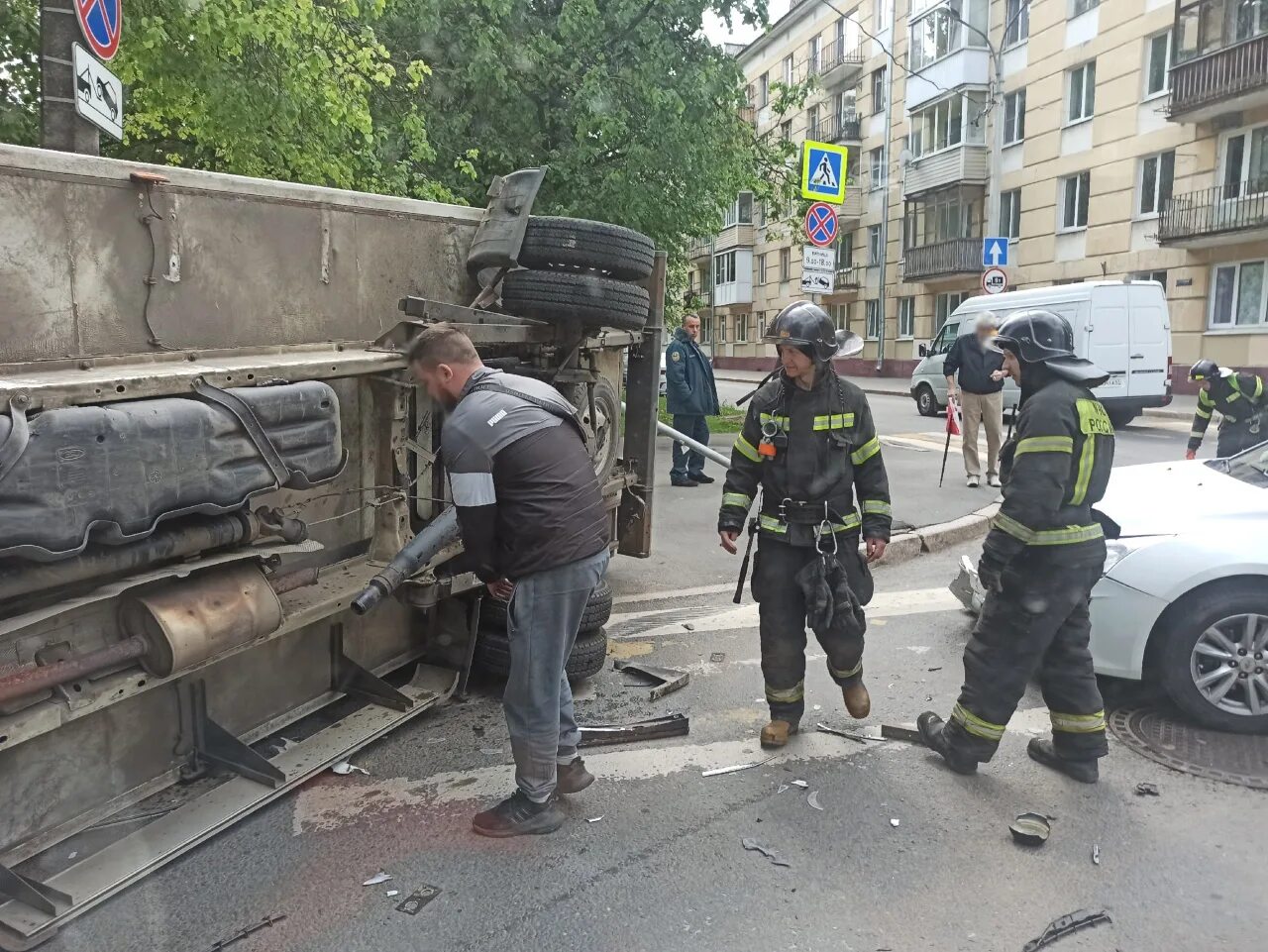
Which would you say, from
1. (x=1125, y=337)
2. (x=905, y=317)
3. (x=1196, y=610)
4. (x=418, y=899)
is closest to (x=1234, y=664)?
(x=1196, y=610)

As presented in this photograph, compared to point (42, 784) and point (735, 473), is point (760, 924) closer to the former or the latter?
point (735, 473)

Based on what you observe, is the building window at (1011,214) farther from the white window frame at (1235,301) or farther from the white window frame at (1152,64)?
the white window frame at (1235,301)

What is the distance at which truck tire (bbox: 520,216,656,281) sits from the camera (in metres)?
4.32

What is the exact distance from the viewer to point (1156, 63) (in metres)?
22.4

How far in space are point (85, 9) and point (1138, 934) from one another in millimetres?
5754

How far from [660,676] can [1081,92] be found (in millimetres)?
25712

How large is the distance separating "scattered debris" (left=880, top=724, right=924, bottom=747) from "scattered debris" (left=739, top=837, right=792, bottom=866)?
109cm

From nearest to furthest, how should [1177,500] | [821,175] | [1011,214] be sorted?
[1177,500], [821,175], [1011,214]

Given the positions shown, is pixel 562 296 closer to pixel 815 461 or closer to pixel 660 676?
pixel 815 461

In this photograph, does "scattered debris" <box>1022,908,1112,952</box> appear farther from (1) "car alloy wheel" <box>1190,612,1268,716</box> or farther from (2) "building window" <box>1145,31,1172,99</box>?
(2) "building window" <box>1145,31,1172,99</box>

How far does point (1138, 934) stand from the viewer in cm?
270

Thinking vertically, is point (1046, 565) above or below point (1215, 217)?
below

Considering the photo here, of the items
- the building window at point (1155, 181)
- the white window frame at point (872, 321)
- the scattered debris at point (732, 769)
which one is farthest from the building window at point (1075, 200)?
the scattered debris at point (732, 769)

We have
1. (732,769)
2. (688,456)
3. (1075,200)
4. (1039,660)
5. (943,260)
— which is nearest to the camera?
(1039,660)
